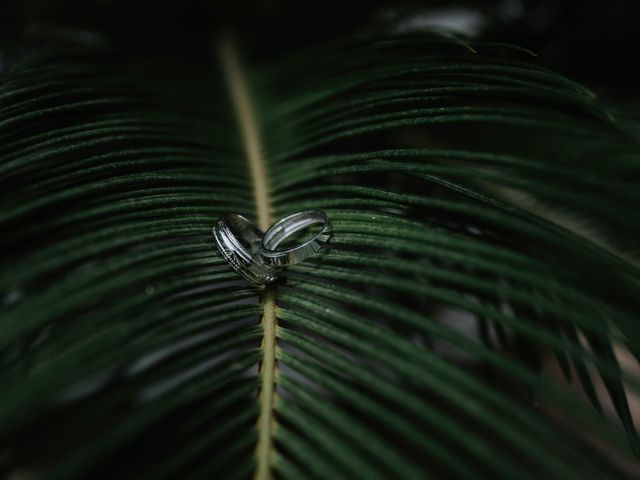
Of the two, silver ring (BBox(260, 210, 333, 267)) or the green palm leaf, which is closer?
the green palm leaf

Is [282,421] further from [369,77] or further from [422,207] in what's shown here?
[369,77]

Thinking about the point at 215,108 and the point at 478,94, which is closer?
the point at 478,94

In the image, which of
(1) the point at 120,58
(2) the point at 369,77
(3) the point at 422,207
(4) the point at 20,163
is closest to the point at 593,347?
(3) the point at 422,207

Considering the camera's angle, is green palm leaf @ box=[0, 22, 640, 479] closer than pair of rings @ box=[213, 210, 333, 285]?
Yes

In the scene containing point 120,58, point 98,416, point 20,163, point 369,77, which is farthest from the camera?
point 120,58

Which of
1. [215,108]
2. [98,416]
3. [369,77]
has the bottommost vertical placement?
[98,416]

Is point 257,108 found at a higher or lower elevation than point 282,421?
higher
